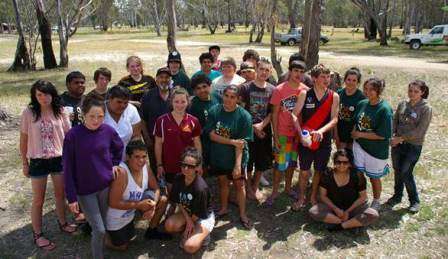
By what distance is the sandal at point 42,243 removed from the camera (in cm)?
424

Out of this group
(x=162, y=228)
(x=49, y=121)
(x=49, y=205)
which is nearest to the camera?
(x=49, y=121)

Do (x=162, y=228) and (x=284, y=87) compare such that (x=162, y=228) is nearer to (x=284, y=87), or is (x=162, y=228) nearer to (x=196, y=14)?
(x=284, y=87)

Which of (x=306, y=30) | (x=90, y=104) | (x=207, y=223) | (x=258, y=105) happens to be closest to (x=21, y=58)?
(x=306, y=30)

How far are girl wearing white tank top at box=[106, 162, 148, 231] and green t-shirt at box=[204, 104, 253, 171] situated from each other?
968 millimetres

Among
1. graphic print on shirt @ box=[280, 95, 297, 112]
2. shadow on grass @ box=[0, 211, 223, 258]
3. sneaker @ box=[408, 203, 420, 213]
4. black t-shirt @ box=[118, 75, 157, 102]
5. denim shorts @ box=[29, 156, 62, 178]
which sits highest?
black t-shirt @ box=[118, 75, 157, 102]

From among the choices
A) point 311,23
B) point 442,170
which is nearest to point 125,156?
point 442,170

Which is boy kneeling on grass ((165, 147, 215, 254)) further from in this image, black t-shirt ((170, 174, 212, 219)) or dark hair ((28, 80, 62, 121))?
dark hair ((28, 80, 62, 121))

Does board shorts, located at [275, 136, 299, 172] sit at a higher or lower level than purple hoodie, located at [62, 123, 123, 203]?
lower

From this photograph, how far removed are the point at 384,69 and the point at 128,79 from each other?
12.9 m

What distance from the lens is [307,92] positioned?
4738mm

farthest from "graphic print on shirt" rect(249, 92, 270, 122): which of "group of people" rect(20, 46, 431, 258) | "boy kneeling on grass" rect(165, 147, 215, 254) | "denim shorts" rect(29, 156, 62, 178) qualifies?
"denim shorts" rect(29, 156, 62, 178)

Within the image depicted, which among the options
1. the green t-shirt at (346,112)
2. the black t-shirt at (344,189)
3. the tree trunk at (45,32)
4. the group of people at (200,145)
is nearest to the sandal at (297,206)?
the group of people at (200,145)

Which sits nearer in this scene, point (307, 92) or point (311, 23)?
point (307, 92)

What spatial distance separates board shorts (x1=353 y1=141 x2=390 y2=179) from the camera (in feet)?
15.4
